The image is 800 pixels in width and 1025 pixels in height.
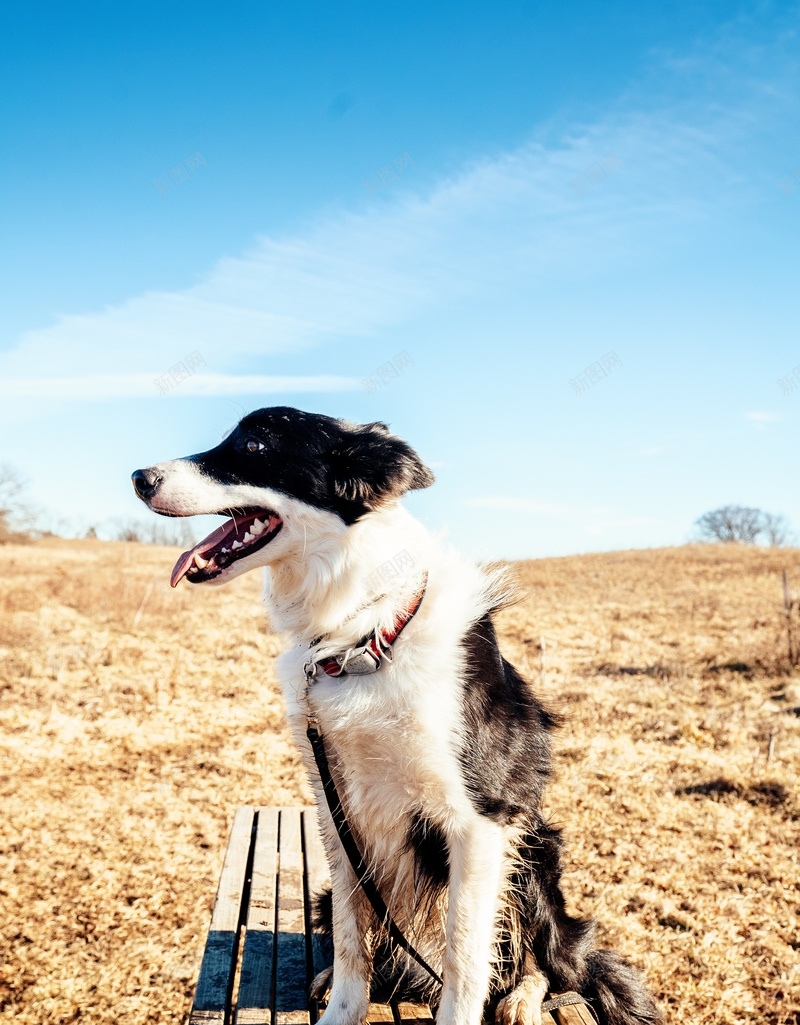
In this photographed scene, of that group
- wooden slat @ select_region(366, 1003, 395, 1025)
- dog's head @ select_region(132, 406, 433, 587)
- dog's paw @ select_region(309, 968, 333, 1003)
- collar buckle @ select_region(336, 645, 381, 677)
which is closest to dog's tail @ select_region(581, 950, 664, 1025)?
wooden slat @ select_region(366, 1003, 395, 1025)

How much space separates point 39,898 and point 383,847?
3264 millimetres

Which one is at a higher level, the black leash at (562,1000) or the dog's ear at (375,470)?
the dog's ear at (375,470)

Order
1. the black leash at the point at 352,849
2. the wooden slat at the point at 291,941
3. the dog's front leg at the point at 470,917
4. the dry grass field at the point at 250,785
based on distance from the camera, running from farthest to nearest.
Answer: the dry grass field at the point at 250,785 < the wooden slat at the point at 291,941 < the black leash at the point at 352,849 < the dog's front leg at the point at 470,917

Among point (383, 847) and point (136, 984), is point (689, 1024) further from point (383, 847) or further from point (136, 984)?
point (136, 984)

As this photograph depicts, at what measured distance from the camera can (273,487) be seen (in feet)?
8.11

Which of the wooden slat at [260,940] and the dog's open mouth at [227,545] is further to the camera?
the wooden slat at [260,940]

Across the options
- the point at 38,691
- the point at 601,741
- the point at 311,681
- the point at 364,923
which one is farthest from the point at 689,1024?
the point at 38,691

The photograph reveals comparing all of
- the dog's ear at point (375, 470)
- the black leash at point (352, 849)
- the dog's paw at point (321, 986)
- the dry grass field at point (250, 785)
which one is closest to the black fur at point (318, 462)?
the dog's ear at point (375, 470)

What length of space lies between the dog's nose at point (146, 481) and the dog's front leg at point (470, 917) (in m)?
1.39

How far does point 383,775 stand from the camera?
235 cm

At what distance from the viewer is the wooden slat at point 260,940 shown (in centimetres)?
255

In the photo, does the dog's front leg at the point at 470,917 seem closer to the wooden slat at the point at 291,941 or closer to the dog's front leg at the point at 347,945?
the dog's front leg at the point at 347,945

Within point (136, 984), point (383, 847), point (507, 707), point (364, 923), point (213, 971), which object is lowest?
point (136, 984)

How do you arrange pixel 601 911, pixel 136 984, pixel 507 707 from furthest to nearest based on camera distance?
pixel 601 911 < pixel 136 984 < pixel 507 707
